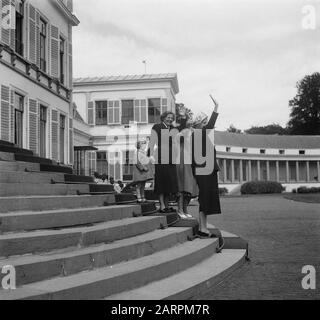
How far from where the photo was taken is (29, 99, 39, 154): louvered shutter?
16.5 meters

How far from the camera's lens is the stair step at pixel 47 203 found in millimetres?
6027

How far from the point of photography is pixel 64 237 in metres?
5.30

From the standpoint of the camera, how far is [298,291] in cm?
535

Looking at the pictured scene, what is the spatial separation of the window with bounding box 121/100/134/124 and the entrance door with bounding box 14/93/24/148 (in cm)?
2348

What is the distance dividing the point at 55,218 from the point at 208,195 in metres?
2.43

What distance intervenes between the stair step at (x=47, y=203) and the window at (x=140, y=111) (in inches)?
1236

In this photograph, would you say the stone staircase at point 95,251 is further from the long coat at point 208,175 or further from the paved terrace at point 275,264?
the long coat at point 208,175

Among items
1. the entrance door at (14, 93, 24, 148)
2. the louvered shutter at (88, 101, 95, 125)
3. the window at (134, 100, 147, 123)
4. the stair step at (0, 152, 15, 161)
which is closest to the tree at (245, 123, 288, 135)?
the window at (134, 100, 147, 123)

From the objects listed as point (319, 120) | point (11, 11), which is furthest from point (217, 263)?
point (319, 120)

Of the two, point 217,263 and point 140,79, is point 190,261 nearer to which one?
point 217,263

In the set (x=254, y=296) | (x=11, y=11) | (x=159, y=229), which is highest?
(x=11, y=11)

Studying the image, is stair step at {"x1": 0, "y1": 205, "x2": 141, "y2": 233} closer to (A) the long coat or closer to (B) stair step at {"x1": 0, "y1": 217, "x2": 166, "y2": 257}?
(B) stair step at {"x1": 0, "y1": 217, "x2": 166, "y2": 257}

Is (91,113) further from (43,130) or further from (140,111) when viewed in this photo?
(43,130)

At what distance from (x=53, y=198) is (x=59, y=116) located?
14.0 meters
